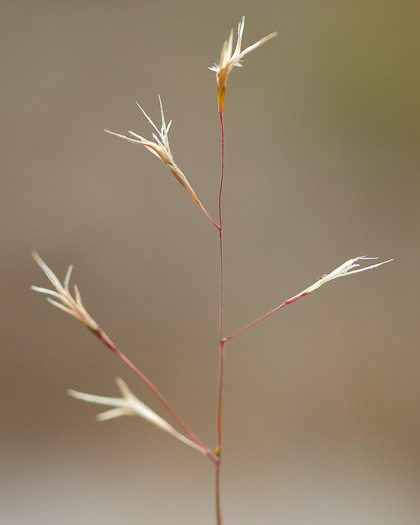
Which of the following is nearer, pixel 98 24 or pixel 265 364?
pixel 98 24

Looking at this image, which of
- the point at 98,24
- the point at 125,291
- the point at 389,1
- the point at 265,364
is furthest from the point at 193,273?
the point at 389,1

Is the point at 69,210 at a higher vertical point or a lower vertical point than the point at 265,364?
higher

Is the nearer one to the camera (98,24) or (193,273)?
(98,24)

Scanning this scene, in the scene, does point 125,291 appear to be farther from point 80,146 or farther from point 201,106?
point 201,106

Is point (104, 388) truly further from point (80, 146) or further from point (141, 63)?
point (141, 63)

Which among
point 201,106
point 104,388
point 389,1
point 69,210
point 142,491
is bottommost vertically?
point 142,491

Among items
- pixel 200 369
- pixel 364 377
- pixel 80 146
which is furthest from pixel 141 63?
pixel 364 377

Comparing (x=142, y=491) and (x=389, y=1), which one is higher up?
(x=389, y=1)
